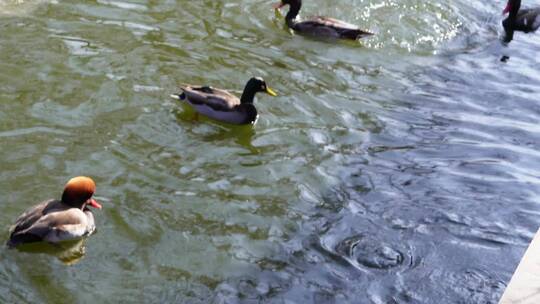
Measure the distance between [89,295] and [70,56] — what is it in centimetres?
455

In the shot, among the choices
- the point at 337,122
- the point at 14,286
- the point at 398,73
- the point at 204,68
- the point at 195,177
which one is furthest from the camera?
the point at 398,73

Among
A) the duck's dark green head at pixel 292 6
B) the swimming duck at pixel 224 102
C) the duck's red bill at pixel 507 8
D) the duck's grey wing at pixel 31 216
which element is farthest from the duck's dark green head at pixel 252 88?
the duck's red bill at pixel 507 8

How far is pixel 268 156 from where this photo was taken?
360 inches

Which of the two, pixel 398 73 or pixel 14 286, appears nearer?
pixel 14 286

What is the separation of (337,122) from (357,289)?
10.4 feet

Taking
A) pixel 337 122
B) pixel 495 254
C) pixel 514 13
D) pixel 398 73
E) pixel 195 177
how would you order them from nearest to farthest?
1. pixel 495 254
2. pixel 195 177
3. pixel 337 122
4. pixel 398 73
5. pixel 514 13

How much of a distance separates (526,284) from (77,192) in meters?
3.67

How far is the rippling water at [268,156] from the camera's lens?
7230 millimetres

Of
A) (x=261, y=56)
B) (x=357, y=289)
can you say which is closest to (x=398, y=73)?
(x=261, y=56)

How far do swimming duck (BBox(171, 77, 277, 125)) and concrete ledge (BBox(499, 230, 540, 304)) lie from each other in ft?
14.6

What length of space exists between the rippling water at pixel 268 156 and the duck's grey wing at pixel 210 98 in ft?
0.78

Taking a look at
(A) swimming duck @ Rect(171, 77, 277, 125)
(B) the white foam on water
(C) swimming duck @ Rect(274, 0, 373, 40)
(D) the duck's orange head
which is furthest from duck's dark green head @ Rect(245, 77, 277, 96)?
(B) the white foam on water

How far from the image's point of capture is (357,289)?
7184 millimetres

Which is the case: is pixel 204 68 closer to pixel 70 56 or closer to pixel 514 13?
pixel 70 56
